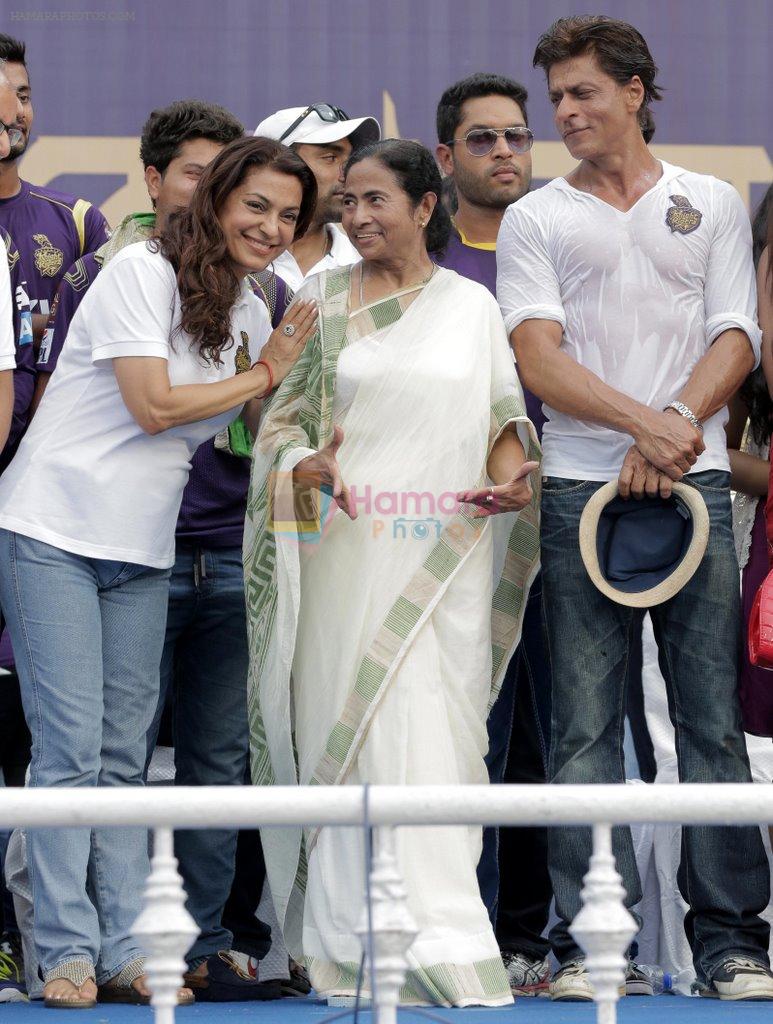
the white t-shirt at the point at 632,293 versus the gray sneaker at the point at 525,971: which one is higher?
the white t-shirt at the point at 632,293

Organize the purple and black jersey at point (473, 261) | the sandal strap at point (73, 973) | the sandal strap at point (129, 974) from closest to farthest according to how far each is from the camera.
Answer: the sandal strap at point (73, 973) < the sandal strap at point (129, 974) < the purple and black jersey at point (473, 261)

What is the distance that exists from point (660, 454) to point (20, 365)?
1548mm

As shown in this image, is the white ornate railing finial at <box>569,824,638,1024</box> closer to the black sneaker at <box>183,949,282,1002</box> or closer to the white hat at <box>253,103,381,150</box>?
the black sneaker at <box>183,949,282,1002</box>

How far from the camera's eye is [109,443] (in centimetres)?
366

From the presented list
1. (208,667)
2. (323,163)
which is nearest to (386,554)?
(208,667)

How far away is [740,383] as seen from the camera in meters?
3.87

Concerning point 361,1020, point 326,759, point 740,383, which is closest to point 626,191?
point 740,383

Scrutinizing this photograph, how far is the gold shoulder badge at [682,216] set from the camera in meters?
3.90

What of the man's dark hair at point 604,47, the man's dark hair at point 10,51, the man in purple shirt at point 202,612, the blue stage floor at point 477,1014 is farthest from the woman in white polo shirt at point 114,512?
the man's dark hair at point 10,51

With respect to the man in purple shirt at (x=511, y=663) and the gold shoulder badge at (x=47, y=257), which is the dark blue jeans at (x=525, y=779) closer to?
the man in purple shirt at (x=511, y=663)

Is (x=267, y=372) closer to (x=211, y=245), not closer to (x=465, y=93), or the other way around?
(x=211, y=245)

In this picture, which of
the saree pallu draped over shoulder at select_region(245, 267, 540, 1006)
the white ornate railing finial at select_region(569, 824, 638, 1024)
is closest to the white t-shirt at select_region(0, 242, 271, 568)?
the saree pallu draped over shoulder at select_region(245, 267, 540, 1006)

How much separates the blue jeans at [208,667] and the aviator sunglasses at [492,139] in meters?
1.36

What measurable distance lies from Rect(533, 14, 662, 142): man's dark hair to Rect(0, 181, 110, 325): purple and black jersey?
123cm
